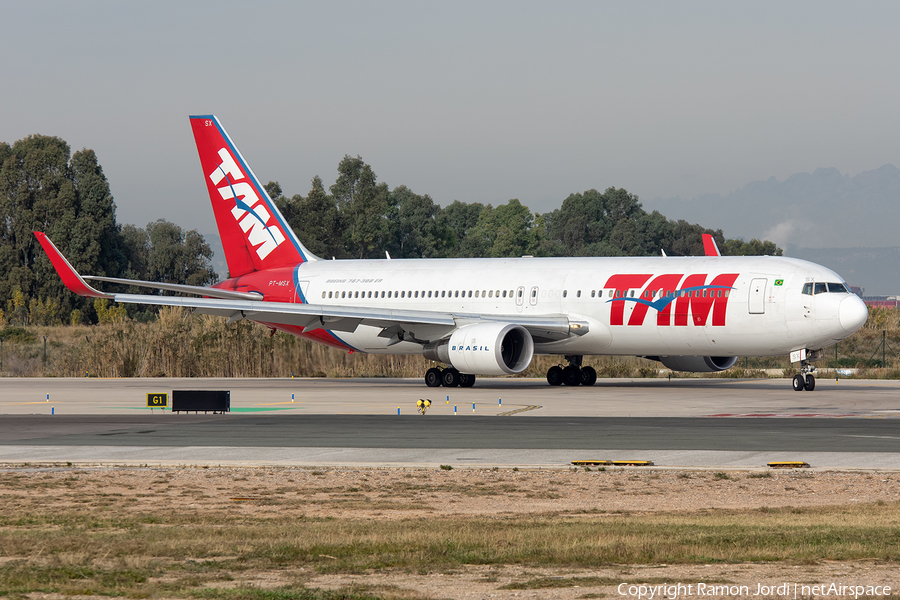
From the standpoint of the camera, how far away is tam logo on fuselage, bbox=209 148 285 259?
40219 mm

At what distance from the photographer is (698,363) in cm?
3484

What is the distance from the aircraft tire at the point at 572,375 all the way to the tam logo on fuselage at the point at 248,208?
11.9 meters

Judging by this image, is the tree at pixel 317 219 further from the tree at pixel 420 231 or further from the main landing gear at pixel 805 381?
the main landing gear at pixel 805 381

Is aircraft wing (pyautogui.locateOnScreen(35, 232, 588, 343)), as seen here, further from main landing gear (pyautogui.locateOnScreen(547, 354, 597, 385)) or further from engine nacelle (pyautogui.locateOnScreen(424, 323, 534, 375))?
main landing gear (pyautogui.locateOnScreen(547, 354, 597, 385))

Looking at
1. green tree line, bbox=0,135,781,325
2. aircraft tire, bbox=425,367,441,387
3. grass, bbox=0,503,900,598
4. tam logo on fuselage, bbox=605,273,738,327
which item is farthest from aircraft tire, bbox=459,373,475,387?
green tree line, bbox=0,135,781,325

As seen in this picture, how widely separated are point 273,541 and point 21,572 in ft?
7.14

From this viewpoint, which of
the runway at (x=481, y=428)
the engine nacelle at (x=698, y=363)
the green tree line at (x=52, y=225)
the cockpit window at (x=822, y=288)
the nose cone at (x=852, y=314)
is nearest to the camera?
the runway at (x=481, y=428)

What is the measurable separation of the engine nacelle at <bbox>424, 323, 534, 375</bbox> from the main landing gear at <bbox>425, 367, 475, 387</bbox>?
1.15 m

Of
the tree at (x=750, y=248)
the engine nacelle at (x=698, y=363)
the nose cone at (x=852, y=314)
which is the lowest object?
the engine nacelle at (x=698, y=363)

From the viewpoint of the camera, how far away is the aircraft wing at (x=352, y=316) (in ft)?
108

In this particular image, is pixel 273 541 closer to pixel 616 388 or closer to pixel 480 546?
pixel 480 546

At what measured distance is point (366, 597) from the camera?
7773mm

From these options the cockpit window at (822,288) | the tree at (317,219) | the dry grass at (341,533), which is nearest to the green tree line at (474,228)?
the tree at (317,219)

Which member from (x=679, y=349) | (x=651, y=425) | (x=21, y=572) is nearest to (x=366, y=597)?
(x=21, y=572)
